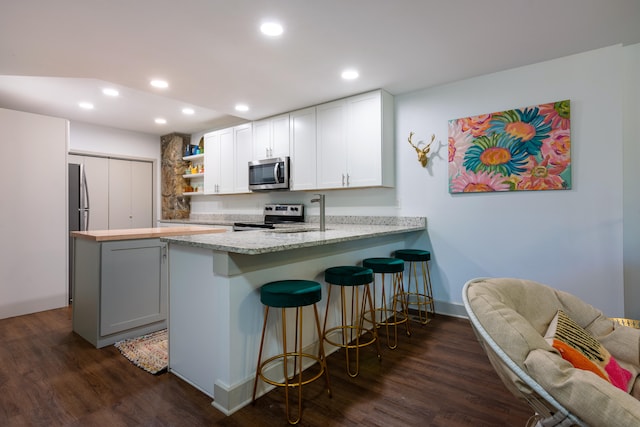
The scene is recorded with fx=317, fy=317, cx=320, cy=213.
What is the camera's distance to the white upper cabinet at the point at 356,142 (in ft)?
11.0

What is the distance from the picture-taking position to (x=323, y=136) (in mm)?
3770

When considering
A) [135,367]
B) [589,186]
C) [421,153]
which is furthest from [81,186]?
[589,186]

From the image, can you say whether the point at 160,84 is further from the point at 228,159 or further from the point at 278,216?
the point at 278,216

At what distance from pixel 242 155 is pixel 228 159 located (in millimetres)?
323

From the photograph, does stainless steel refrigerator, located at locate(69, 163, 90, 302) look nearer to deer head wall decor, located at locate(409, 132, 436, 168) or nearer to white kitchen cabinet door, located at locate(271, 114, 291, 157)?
white kitchen cabinet door, located at locate(271, 114, 291, 157)

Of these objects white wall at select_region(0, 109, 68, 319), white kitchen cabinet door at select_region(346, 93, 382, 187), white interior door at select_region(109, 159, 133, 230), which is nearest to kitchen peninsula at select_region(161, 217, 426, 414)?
white kitchen cabinet door at select_region(346, 93, 382, 187)

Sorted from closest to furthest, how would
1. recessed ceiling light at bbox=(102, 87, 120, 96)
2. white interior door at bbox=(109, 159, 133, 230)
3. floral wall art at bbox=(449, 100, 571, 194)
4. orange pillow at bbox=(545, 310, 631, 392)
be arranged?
orange pillow at bbox=(545, 310, 631, 392) → floral wall art at bbox=(449, 100, 571, 194) → recessed ceiling light at bbox=(102, 87, 120, 96) → white interior door at bbox=(109, 159, 133, 230)

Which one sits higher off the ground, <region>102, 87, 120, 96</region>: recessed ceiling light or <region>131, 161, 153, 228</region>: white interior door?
<region>102, 87, 120, 96</region>: recessed ceiling light

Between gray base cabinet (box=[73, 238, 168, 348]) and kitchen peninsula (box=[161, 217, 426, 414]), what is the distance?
0.82 meters

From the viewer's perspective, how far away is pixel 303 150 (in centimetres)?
396

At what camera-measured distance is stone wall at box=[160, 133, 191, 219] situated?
5641mm

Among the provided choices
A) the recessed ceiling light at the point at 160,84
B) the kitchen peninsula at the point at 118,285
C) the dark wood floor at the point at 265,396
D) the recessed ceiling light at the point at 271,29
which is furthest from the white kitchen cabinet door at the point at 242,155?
the dark wood floor at the point at 265,396

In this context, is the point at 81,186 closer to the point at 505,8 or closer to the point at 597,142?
the point at 505,8

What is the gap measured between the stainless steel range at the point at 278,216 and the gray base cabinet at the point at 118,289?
1464 mm
